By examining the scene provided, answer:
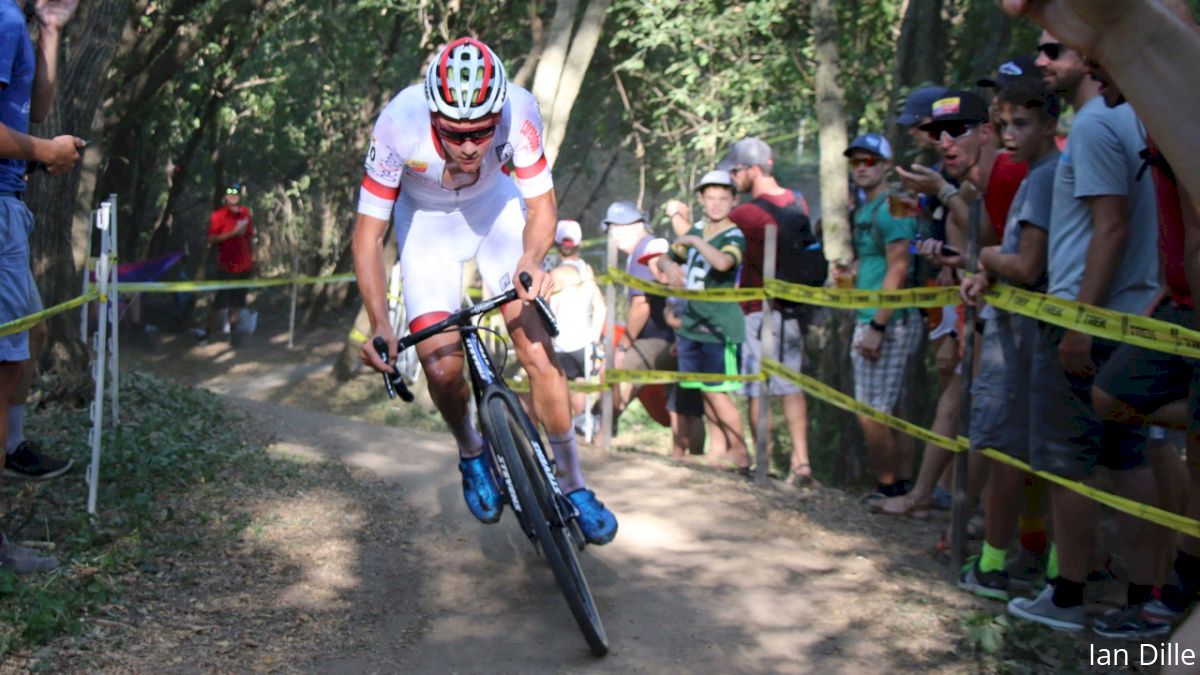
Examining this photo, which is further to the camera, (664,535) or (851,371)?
(851,371)

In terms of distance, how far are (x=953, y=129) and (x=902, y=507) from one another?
231cm

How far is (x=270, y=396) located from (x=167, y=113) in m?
6.27

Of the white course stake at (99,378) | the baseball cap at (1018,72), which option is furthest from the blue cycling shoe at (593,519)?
the baseball cap at (1018,72)

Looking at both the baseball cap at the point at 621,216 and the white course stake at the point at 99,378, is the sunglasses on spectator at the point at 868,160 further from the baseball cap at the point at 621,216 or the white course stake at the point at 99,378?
the white course stake at the point at 99,378

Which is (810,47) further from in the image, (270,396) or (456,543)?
(456,543)

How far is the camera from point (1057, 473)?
5168mm

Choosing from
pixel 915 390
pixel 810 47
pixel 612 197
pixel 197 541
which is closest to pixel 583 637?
pixel 197 541

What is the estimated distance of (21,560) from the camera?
5.07 m

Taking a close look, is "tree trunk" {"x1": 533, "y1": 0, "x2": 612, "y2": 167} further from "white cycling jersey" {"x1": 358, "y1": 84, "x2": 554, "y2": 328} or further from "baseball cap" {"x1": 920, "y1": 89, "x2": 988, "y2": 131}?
"white cycling jersey" {"x1": 358, "y1": 84, "x2": 554, "y2": 328}

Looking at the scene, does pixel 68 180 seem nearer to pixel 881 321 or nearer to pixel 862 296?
pixel 862 296

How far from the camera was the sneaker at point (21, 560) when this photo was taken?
5.04 m

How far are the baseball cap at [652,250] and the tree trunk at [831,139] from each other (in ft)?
4.54

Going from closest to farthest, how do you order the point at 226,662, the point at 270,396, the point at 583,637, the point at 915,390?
the point at 226,662
the point at 583,637
the point at 915,390
the point at 270,396

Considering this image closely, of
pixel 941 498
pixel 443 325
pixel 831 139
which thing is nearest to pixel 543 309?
pixel 443 325
